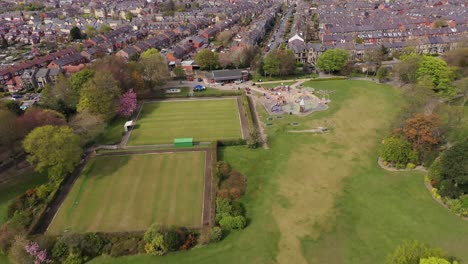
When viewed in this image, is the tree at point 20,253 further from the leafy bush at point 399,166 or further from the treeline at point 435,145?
the leafy bush at point 399,166

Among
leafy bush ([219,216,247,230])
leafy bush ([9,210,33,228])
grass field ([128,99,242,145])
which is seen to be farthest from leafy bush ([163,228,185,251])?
grass field ([128,99,242,145])

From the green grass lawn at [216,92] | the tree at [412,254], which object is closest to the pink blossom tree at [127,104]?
the green grass lawn at [216,92]

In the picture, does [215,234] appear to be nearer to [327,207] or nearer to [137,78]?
[327,207]

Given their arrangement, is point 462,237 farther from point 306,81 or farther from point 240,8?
point 240,8

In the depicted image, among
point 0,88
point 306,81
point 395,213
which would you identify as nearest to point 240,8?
point 306,81

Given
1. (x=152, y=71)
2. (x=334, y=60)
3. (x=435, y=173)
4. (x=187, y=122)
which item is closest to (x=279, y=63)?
(x=334, y=60)
